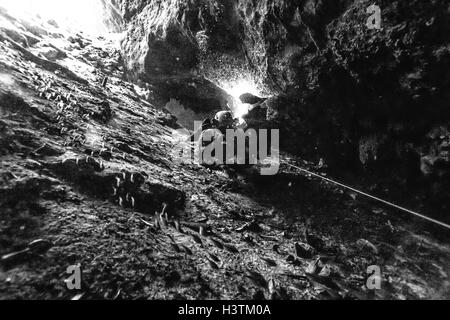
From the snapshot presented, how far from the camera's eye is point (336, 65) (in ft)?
19.9

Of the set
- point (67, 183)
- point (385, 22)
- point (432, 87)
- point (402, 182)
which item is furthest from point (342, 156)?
point (67, 183)

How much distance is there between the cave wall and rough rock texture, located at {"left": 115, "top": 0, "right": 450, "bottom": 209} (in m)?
0.02

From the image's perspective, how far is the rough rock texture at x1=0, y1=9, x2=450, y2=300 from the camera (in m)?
3.98

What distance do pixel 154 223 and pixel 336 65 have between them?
494 cm

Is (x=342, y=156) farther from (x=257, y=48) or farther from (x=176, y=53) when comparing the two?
(x=176, y=53)

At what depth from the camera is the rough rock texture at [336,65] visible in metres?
4.90

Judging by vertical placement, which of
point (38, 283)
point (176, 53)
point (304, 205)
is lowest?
point (38, 283)

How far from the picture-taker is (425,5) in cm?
445

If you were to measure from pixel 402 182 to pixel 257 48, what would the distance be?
472 centimetres

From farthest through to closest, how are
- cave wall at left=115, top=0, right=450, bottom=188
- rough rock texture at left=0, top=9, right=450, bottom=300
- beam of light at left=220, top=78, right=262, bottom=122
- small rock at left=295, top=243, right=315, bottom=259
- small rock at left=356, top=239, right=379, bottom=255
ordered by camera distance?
beam of light at left=220, top=78, right=262, bottom=122 → small rock at left=356, top=239, right=379, bottom=255 → small rock at left=295, top=243, right=315, bottom=259 → cave wall at left=115, top=0, right=450, bottom=188 → rough rock texture at left=0, top=9, right=450, bottom=300

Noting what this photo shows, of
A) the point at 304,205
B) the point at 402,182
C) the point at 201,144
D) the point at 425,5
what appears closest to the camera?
the point at 425,5

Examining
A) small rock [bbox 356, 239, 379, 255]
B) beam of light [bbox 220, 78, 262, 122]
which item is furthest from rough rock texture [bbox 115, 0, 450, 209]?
small rock [bbox 356, 239, 379, 255]

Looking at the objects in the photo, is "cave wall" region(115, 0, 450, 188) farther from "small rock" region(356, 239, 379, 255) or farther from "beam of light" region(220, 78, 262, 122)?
"small rock" region(356, 239, 379, 255)

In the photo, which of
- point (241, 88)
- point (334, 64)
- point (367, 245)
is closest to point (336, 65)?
point (334, 64)
